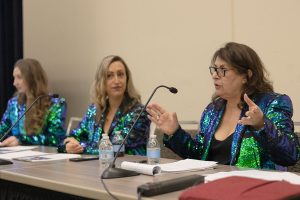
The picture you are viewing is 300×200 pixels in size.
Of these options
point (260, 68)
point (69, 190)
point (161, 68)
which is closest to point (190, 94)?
point (161, 68)

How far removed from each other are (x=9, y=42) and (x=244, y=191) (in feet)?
13.7

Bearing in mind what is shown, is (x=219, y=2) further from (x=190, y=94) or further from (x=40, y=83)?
(x=40, y=83)

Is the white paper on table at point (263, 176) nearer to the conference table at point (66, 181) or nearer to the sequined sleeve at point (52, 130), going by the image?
the conference table at point (66, 181)

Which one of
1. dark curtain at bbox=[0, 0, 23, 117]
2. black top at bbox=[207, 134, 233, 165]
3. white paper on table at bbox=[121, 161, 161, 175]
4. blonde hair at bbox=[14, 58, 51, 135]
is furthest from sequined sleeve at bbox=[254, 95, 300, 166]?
dark curtain at bbox=[0, 0, 23, 117]

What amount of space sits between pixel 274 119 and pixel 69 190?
107 centimetres

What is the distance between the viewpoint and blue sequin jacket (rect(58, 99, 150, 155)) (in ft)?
9.96

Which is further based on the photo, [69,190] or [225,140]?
[225,140]

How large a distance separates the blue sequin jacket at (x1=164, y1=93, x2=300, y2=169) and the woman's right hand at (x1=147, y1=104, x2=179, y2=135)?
4 cm

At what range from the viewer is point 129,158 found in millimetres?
2533

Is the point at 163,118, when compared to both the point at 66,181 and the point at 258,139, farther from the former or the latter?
the point at 66,181

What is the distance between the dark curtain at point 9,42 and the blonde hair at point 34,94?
29.5 inches

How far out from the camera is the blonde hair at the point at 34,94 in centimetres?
390

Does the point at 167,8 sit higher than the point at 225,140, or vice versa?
the point at 167,8

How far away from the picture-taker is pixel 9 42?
5008mm
